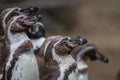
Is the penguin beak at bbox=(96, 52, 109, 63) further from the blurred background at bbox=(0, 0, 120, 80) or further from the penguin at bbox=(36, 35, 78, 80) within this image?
the blurred background at bbox=(0, 0, 120, 80)

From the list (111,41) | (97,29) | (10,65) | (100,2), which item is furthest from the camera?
(100,2)

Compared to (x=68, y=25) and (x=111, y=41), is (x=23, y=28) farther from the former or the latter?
(x=68, y=25)

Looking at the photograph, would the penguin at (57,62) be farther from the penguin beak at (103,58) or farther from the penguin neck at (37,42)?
the penguin beak at (103,58)

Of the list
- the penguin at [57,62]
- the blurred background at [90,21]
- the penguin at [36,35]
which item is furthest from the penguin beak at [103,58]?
the blurred background at [90,21]

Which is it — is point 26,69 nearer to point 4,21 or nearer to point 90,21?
point 4,21

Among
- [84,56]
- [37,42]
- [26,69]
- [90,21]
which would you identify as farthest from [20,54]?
[90,21]

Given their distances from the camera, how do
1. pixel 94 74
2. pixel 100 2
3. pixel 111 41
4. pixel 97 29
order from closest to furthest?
pixel 94 74
pixel 111 41
pixel 97 29
pixel 100 2

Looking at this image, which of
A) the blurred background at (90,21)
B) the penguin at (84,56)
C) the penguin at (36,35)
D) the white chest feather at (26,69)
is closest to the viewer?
the white chest feather at (26,69)

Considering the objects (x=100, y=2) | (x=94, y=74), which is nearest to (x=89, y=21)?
(x=100, y=2)
